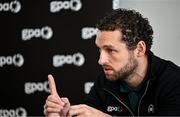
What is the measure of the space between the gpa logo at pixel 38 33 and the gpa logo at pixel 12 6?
0.59 ft

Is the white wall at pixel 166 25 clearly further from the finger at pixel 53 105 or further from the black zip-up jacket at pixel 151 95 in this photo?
the finger at pixel 53 105

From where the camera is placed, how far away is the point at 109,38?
1569 millimetres

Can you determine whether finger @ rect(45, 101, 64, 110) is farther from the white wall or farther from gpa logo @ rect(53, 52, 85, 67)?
the white wall

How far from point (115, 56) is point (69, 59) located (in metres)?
1.17

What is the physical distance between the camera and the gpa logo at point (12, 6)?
286 centimetres

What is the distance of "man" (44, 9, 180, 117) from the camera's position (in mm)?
1561

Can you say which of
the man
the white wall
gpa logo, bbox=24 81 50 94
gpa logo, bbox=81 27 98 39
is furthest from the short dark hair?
gpa logo, bbox=24 81 50 94

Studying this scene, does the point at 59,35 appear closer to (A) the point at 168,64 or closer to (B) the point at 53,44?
(B) the point at 53,44

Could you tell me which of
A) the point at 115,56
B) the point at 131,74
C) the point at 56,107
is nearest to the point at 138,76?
the point at 131,74

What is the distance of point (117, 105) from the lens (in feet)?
5.49

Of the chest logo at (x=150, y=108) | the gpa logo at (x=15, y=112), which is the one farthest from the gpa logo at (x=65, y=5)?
the chest logo at (x=150, y=108)

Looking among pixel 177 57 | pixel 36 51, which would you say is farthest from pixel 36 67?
pixel 177 57

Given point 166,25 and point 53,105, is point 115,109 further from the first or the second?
point 166,25

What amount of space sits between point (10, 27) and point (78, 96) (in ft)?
2.55
